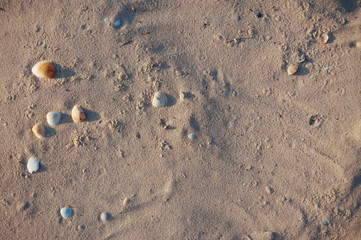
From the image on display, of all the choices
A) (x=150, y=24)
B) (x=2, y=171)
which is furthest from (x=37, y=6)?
(x=2, y=171)

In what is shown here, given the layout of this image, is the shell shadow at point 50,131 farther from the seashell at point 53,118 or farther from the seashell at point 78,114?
the seashell at point 78,114

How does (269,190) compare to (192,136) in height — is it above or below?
below

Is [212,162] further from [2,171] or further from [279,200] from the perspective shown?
[2,171]

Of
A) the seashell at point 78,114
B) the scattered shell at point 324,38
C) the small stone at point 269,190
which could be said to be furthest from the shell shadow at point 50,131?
the scattered shell at point 324,38

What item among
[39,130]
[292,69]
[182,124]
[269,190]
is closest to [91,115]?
[39,130]

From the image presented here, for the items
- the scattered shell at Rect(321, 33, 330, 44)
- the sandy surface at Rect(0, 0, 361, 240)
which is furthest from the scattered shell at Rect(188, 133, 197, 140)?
the scattered shell at Rect(321, 33, 330, 44)

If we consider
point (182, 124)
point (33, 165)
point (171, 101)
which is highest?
point (171, 101)

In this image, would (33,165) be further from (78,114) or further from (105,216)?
(105,216)
